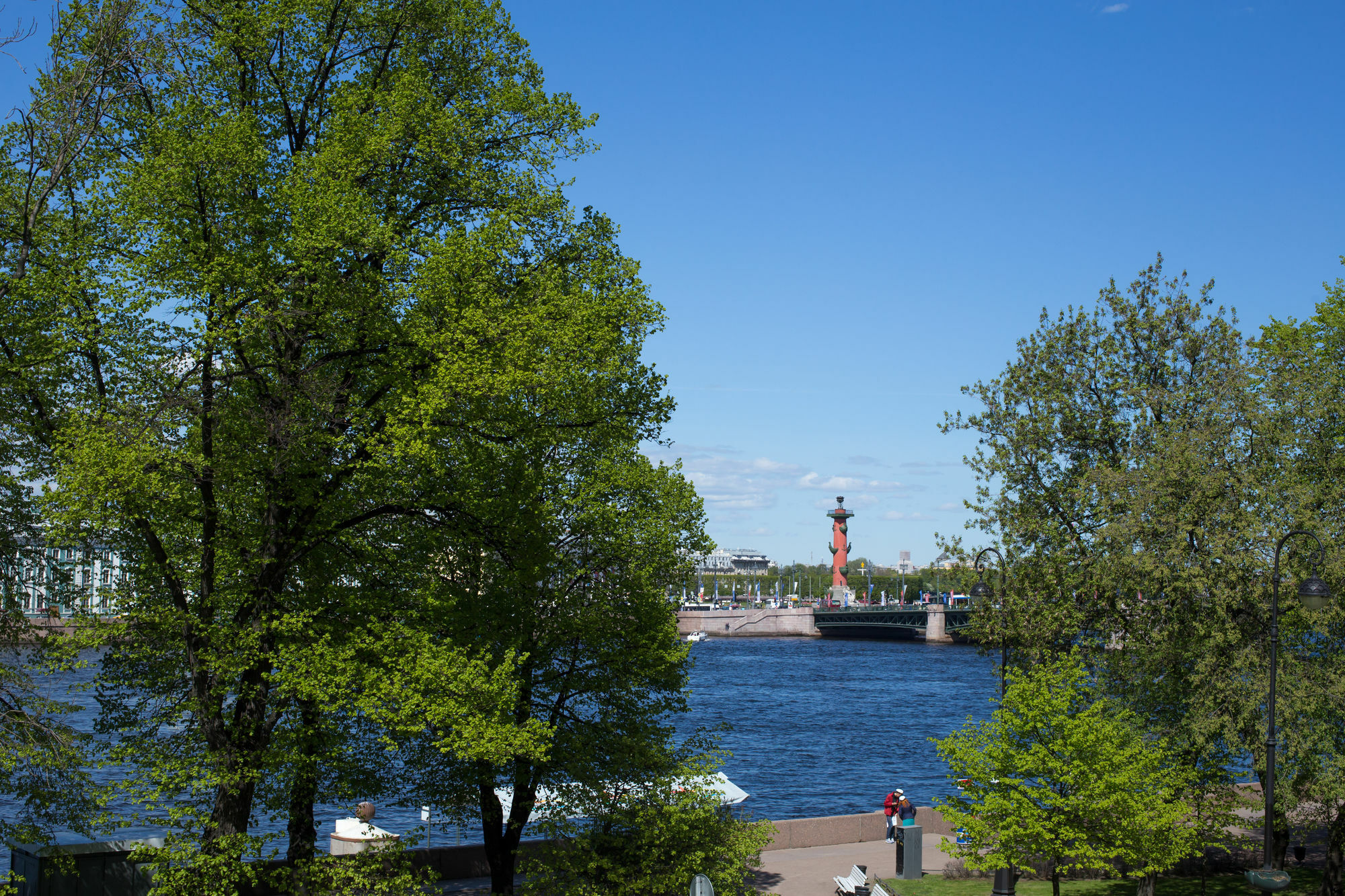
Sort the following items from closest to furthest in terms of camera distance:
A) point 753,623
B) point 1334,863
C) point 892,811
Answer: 1. point 1334,863
2. point 892,811
3. point 753,623

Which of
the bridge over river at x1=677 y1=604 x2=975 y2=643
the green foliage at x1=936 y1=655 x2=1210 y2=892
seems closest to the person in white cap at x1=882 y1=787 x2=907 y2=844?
the green foliage at x1=936 y1=655 x2=1210 y2=892

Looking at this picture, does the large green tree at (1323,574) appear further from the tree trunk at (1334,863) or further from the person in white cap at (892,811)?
the person in white cap at (892,811)

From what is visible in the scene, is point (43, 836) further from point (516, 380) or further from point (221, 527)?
point (516, 380)

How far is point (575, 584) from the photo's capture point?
70.5 feet

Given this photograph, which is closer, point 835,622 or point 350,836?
point 350,836

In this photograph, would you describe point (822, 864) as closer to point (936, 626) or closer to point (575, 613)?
point (575, 613)

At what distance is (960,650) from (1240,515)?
123m

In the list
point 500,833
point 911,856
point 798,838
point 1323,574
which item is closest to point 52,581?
point 500,833

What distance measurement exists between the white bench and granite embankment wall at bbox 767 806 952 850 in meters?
4.97

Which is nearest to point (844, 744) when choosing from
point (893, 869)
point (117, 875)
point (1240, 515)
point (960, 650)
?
point (893, 869)

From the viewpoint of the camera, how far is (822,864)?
87.0ft

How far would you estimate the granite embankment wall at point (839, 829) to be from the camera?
28.7 meters

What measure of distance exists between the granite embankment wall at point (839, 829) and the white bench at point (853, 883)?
4967 millimetres

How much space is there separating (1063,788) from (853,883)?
452 centimetres
